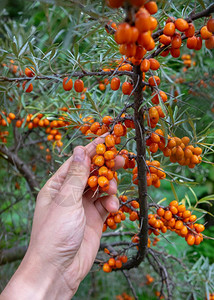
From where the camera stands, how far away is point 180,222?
28.8 inches

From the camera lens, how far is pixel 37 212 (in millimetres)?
737

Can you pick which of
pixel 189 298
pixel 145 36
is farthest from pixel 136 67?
pixel 189 298

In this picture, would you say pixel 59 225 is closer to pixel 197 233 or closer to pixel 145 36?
pixel 197 233

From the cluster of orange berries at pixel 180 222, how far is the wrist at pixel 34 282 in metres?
0.30

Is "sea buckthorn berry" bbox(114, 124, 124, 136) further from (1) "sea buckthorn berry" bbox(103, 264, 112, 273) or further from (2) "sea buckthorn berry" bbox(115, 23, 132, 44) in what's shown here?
(1) "sea buckthorn berry" bbox(103, 264, 112, 273)

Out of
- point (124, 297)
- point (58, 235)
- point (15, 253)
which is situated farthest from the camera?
point (124, 297)

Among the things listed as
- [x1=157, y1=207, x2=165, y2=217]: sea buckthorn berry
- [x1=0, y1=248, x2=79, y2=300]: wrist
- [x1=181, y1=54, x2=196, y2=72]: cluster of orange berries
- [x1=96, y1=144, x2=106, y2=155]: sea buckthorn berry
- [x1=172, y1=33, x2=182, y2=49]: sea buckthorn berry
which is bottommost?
[x1=181, y1=54, x2=196, y2=72]: cluster of orange berries

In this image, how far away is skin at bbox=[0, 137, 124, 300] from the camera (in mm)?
635

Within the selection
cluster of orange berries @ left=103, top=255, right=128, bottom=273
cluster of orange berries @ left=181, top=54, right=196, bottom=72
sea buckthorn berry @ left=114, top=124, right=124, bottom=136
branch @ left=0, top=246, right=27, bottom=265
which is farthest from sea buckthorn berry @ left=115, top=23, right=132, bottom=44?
cluster of orange berries @ left=181, top=54, right=196, bottom=72

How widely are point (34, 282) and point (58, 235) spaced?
0.38 ft

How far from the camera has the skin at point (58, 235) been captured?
0.64 meters

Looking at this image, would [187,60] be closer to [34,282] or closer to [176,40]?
[176,40]

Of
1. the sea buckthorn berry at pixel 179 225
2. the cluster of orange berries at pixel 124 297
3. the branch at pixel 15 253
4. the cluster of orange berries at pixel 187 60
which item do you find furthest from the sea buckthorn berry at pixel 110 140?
the cluster of orange berries at pixel 124 297

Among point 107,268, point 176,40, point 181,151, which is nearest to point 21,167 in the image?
point 107,268
